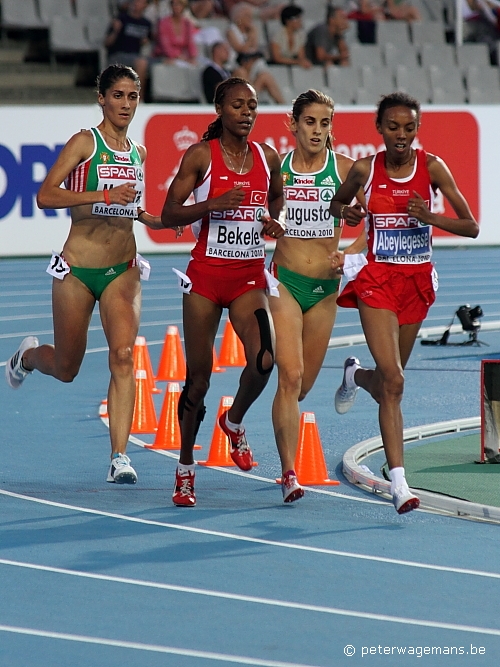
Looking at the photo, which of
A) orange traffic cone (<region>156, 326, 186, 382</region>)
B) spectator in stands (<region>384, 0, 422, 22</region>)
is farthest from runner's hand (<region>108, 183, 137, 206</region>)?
spectator in stands (<region>384, 0, 422, 22</region>)

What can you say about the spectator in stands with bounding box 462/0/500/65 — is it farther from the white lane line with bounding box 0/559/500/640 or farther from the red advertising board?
the white lane line with bounding box 0/559/500/640

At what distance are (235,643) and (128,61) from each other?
16.7m

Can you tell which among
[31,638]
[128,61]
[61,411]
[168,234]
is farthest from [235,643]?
[128,61]

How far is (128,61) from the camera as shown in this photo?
2003 centimetres

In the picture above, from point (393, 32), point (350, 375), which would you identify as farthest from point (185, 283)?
point (393, 32)

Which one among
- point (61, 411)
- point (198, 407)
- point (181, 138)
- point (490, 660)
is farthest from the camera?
point (181, 138)

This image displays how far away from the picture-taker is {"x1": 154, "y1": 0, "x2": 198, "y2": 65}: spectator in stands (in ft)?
65.9

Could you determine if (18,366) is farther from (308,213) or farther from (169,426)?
(308,213)

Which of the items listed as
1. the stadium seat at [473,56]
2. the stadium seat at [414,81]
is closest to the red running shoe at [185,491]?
the stadium seat at [414,81]

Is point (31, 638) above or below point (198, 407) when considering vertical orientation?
below

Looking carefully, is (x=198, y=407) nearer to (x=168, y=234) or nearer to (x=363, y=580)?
(x=363, y=580)

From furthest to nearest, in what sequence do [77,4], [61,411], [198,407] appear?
[77,4], [61,411], [198,407]

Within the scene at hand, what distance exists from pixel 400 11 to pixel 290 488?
18496 mm

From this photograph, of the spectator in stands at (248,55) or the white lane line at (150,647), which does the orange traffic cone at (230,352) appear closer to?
the white lane line at (150,647)
